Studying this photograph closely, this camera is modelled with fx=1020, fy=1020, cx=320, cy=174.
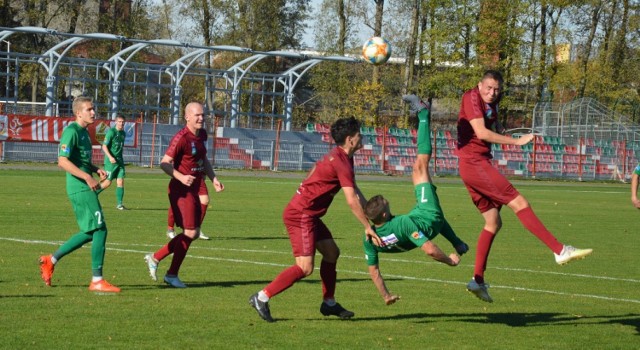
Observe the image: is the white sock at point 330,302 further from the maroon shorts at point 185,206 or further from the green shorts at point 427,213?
the maroon shorts at point 185,206

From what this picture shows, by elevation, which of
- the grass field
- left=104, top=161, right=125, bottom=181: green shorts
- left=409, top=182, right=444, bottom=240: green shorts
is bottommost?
the grass field

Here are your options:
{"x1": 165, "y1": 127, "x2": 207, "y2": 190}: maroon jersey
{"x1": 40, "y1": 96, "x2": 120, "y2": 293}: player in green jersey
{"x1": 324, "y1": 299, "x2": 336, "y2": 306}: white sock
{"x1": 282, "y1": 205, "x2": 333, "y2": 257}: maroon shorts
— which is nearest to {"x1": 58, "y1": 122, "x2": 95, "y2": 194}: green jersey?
{"x1": 40, "y1": 96, "x2": 120, "y2": 293}: player in green jersey

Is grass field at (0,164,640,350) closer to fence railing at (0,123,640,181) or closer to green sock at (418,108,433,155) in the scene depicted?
green sock at (418,108,433,155)

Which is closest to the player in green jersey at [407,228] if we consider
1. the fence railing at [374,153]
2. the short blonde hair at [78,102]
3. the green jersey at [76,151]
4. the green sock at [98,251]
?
the green sock at [98,251]

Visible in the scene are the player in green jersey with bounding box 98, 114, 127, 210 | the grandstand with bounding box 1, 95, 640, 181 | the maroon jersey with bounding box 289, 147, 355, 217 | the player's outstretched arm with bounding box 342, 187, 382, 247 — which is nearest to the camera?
the player's outstretched arm with bounding box 342, 187, 382, 247

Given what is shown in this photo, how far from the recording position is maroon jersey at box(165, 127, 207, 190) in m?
12.1

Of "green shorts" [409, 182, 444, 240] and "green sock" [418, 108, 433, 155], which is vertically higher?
"green sock" [418, 108, 433, 155]

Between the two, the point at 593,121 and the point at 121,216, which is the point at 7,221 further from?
the point at 593,121

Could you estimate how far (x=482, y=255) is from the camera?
10633 mm

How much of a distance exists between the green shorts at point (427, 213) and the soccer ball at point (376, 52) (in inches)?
420

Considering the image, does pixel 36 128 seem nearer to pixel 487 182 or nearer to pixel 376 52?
pixel 376 52

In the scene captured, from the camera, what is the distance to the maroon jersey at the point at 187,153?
12062mm

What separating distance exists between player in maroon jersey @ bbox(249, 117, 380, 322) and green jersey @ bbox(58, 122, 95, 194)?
8.68ft

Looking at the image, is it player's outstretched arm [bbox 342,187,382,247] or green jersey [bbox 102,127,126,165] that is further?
green jersey [bbox 102,127,126,165]
